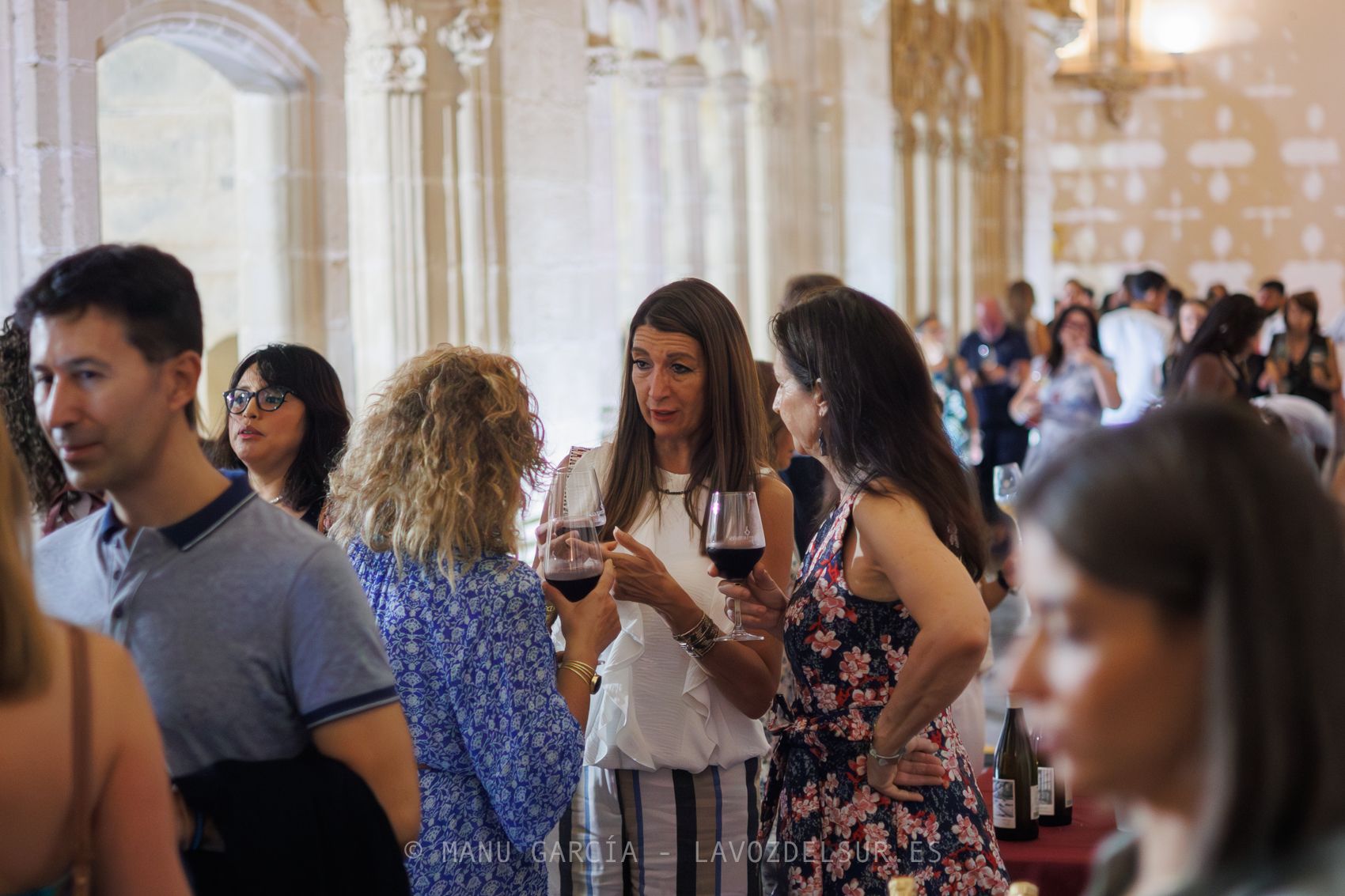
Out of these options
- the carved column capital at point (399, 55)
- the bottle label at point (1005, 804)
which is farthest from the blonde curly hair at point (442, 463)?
the carved column capital at point (399, 55)

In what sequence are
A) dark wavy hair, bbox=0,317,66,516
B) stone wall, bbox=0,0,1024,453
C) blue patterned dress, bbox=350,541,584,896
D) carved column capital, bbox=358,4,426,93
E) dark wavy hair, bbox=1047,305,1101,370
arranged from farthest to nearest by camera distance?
dark wavy hair, bbox=1047,305,1101,370 < carved column capital, bbox=358,4,426,93 < stone wall, bbox=0,0,1024,453 < dark wavy hair, bbox=0,317,66,516 < blue patterned dress, bbox=350,541,584,896

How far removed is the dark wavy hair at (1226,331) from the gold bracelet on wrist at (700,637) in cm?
433

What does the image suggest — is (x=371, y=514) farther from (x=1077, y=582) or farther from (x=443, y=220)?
(x=443, y=220)

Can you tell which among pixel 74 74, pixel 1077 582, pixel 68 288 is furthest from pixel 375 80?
pixel 1077 582

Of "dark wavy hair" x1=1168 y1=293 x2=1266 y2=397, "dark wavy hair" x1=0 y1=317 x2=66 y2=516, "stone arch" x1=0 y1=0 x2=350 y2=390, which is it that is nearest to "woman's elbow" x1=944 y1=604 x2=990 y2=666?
"dark wavy hair" x1=0 y1=317 x2=66 y2=516

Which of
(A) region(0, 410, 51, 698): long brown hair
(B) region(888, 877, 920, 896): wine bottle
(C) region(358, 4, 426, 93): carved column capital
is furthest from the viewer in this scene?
(C) region(358, 4, 426, 93): carved column capital

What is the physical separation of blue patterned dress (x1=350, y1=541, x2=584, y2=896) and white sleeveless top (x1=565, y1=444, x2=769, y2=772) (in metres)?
Answer: 0.37

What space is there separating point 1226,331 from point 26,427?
4.97m

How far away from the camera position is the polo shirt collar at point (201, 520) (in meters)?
1.69

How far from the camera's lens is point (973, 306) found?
1694 cm

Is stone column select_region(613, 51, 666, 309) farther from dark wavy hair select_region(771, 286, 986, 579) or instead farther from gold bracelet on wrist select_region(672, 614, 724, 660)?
dark wavy hair select_region(771, 286, 986, 579)

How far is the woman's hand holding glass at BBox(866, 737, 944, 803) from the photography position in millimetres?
2387

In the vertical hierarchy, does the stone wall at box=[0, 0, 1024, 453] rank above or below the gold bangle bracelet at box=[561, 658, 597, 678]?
above

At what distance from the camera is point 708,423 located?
113 inches
